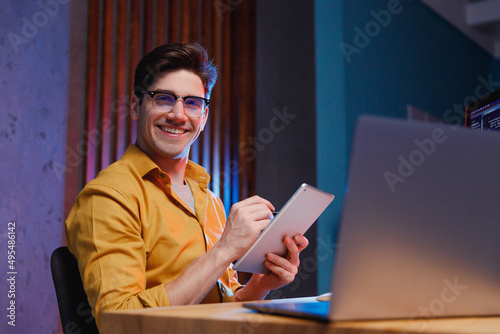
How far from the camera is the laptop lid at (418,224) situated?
54 centimetres

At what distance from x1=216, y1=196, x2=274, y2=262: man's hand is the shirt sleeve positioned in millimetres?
186

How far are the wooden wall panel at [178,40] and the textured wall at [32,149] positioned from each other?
21cm

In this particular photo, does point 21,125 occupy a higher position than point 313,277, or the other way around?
point 21,125

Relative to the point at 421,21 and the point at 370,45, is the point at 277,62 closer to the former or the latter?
the point at 370,45

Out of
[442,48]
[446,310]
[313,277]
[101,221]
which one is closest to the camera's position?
[446,310]

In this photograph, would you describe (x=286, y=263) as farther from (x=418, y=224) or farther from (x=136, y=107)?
(x=136, y=107)

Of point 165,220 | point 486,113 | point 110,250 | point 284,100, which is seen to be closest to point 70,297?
point 110,250

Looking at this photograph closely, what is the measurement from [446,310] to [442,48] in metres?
4.56

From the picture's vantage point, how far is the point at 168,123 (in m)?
1.64

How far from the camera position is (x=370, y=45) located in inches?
141

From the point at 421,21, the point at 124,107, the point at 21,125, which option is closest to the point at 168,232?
the point at 21,125

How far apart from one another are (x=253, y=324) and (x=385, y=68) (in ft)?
11.2

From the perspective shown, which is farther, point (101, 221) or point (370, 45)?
point (370, 45)

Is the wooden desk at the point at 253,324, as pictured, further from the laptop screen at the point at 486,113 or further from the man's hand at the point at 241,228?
the laptop screen at the point at 486,113
